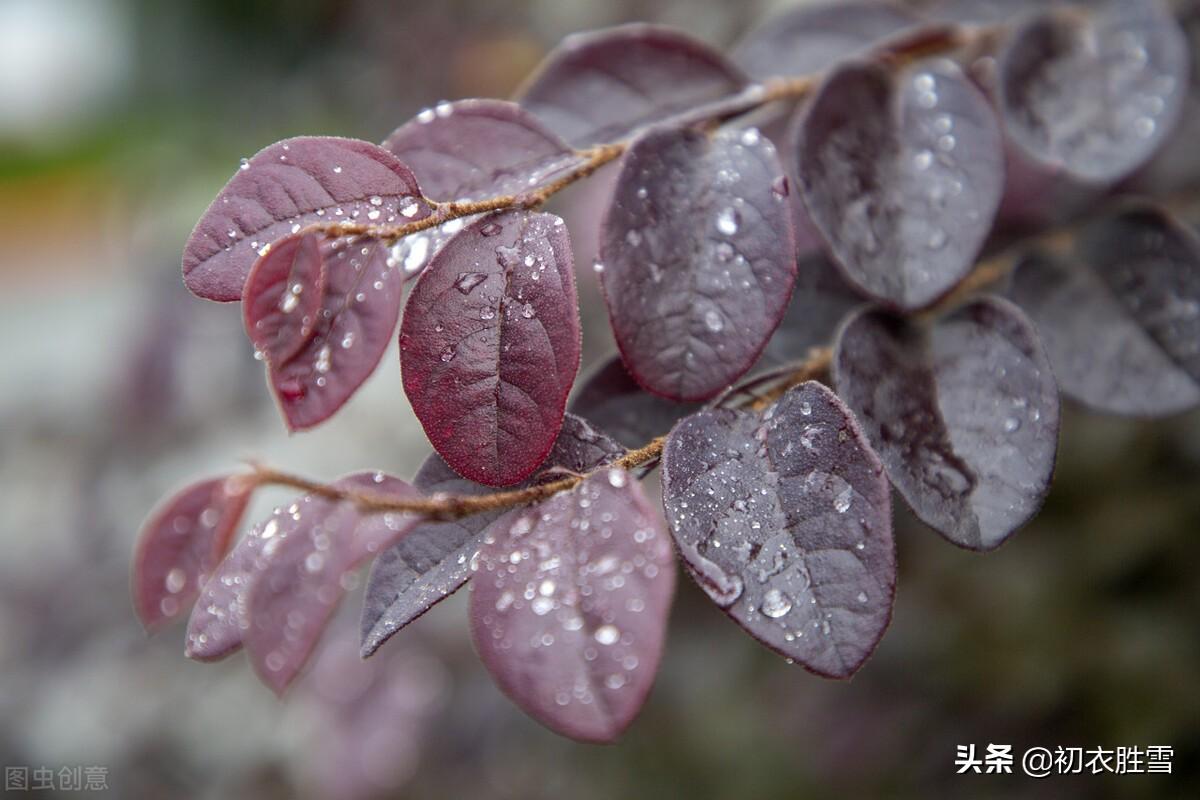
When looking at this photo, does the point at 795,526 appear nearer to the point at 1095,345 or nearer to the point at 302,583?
the point at 302,583

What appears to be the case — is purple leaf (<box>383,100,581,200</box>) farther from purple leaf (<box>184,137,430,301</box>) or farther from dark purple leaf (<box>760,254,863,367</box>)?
dark purple leaf (<box>760,254,863,367</box>)

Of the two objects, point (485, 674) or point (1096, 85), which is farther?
point (485, 674)

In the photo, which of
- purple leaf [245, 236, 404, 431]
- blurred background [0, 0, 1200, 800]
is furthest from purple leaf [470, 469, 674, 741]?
blurred background [0, 0, 1200, 800]

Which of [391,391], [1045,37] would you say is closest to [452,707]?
[391,391]

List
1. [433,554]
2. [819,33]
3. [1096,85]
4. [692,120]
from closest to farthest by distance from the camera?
[433,554]
[692,120]
[1096,85]
[819,33]

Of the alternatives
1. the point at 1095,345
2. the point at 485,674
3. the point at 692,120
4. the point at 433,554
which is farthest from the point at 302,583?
the point at 485,674

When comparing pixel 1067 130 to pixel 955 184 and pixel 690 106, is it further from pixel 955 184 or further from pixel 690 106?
pixel 690 106

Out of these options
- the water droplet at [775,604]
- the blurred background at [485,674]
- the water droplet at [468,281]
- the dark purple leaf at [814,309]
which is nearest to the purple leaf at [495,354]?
the water droplet at [468,281]
